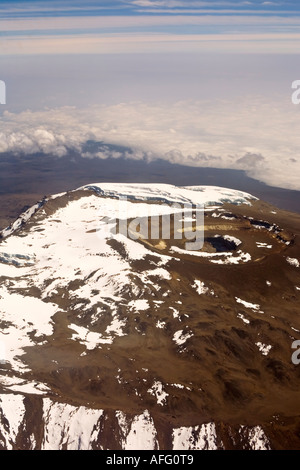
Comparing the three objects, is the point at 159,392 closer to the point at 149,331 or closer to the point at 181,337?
the point at 181,337

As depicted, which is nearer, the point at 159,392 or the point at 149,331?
the point at 159,392

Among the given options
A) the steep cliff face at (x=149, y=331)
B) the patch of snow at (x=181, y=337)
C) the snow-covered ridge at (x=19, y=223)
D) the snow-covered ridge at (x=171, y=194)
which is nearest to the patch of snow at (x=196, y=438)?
the steep cliff face at (x=149, y=331)

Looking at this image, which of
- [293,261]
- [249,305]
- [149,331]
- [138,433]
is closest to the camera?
[138,433]

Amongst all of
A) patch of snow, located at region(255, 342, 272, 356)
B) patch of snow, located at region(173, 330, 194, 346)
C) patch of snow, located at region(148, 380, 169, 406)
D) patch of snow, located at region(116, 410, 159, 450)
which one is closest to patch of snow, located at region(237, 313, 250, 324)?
patch of snow, located at region(255, 342, 272, 356)

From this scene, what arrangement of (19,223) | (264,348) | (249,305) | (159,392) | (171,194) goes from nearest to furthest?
(159,392)
(264,348)
(249,305)
(19,223)
(171,194)

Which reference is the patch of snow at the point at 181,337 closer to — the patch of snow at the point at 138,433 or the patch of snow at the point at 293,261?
the patch of snow at the point at 138,433

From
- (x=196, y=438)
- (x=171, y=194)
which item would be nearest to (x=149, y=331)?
(x=196, y=438)
